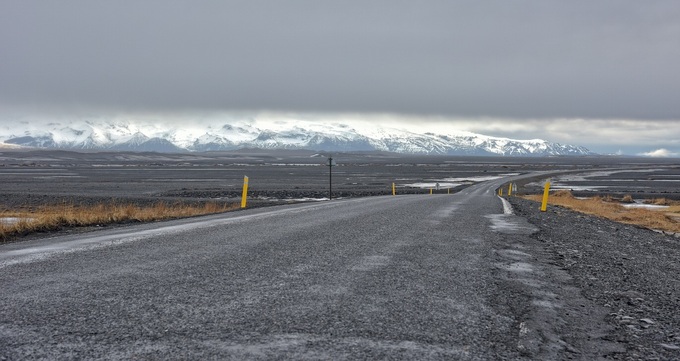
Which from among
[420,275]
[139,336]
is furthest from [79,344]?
[420,275]

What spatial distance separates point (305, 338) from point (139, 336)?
1.25m

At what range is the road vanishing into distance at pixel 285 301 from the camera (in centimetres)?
446

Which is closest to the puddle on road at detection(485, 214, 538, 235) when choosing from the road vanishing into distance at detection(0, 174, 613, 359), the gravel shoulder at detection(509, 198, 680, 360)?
the gravel shoulder at detection(509, 198, 680, 360)

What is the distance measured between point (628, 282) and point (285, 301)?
4613 mm

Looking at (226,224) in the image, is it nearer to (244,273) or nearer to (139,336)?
(244,273)

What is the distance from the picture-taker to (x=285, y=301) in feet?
19.1

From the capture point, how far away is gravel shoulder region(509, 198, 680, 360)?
→ 508 centimetres

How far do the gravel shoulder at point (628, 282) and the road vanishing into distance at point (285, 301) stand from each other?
0.83ft

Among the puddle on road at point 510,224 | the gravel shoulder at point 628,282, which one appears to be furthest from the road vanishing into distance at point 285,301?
the puddle on road at point 510,224

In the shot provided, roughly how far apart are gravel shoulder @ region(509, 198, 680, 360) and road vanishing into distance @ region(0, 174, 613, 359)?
25 cm

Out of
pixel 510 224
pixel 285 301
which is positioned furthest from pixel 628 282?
pixel 510 224

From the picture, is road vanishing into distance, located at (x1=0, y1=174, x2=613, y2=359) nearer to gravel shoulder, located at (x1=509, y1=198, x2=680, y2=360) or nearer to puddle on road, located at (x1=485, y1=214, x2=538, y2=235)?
gravel shoulder, located at (x1=509, y1=198, x2=680, y2=360)

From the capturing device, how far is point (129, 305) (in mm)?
5523

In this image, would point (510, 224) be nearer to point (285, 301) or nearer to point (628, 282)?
point (628, 282)
